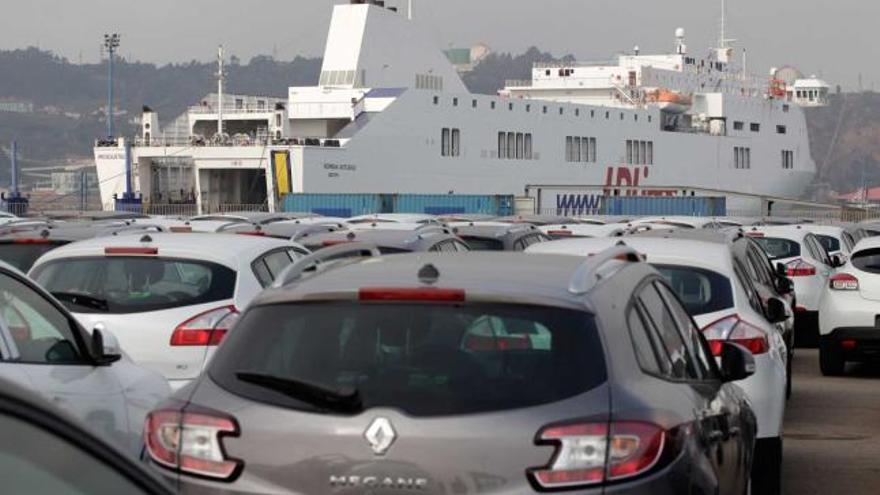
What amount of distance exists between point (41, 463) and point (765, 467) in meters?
6.17

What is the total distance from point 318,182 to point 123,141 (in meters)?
7.63

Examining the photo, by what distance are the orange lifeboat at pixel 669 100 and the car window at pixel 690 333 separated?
70189mm

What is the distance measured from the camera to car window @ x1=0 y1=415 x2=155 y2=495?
2.45 metres

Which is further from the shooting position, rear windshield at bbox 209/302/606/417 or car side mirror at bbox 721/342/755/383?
car side mirror at bbox 721/342/755/383

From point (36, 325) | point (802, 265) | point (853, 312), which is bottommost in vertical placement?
point (853, 312)

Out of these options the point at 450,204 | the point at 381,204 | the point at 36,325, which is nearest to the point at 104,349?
the point at 36,325

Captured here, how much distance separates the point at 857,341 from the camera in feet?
48.8

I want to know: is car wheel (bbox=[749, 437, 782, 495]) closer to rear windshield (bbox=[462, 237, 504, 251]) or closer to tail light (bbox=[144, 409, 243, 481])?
tail light (bbox=[144, 409, 243, 481])

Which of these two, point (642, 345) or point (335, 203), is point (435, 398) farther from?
point (335, 203)

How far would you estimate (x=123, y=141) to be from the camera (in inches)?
2243

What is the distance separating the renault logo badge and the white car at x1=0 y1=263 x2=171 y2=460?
7.51 feet

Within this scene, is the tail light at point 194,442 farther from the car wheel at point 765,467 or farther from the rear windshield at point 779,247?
the rear windshield at point 779,247

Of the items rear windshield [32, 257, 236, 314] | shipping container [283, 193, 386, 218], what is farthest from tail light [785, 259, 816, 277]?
shipping container [283, 193, 386, 218]

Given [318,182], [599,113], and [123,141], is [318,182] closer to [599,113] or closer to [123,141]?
[123,141]
